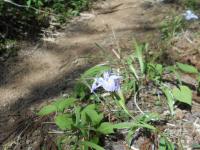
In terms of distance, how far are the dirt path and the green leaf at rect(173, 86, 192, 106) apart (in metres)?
1.12

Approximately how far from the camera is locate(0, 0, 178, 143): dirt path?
12.8 feet

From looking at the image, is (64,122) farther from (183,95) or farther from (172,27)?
(172,27)

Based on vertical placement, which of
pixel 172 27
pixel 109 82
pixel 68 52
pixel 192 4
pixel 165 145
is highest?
pixel 192 4

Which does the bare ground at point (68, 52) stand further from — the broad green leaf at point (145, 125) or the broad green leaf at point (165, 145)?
the broad green leaf at point (165, 145)

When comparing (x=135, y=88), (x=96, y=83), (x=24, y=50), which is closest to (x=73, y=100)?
(x=96, y=83)

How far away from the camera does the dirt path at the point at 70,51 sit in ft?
12.8

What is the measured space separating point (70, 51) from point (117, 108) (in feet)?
6.55

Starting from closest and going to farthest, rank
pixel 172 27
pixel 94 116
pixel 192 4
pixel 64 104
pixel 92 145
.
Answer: pixel 92 145 → pixel 94 116 → pixel 64 104 → pixel 172 27 → pixel 192 4

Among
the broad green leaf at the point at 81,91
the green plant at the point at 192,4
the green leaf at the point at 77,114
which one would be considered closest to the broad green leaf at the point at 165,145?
the green leaf at the point at 77,114

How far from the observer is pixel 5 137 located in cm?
319

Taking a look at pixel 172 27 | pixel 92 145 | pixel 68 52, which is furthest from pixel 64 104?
pixel 172 27

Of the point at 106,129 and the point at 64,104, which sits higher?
the point at 64,104

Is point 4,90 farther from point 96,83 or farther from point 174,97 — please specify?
point 174,97

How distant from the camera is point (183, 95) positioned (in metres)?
2.93
